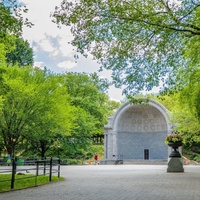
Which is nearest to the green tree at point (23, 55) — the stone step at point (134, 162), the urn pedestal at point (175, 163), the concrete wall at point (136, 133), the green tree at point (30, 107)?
the concrete wall at point (136, 133)

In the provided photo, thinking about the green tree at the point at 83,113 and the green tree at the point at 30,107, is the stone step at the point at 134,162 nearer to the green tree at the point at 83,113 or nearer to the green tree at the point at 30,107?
the green tree at the point at 83,113

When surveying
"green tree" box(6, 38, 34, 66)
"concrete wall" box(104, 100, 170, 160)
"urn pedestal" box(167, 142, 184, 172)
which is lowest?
"urn pedestal" box(167, 142, 184, 172)

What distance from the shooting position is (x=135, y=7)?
36.0ft

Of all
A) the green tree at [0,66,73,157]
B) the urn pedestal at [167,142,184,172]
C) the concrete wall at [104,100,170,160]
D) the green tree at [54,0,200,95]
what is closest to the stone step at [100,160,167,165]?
the concrete wall at [104,100,170,160]

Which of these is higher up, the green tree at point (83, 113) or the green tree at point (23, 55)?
the green tree at point (23, 55)

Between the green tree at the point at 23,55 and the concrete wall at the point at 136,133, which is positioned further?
the green tree at the point at 23,55

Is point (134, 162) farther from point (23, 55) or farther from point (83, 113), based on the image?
point (23, 55)

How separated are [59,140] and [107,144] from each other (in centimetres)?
786

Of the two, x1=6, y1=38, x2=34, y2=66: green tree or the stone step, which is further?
x1=6, y1=38, x2=34, y2=66: green tree

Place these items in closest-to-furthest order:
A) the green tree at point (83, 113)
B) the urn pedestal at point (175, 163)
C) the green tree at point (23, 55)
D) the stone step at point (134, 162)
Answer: the urn pedestal at point (175, 163), the green tree at point (83, 113), the stone step at point (134, 162), the green tree at point (23, 55)

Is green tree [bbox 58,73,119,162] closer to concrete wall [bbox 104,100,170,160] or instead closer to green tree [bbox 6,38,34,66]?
concrete wall [bbox 104,100,170,160]

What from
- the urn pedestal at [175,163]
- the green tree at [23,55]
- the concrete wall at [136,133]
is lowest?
the urn pedestal at [175,163]

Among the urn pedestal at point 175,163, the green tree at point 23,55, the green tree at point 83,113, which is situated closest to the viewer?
the urn pedestal at point 175,163

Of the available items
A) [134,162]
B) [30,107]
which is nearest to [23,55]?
[134,162]
